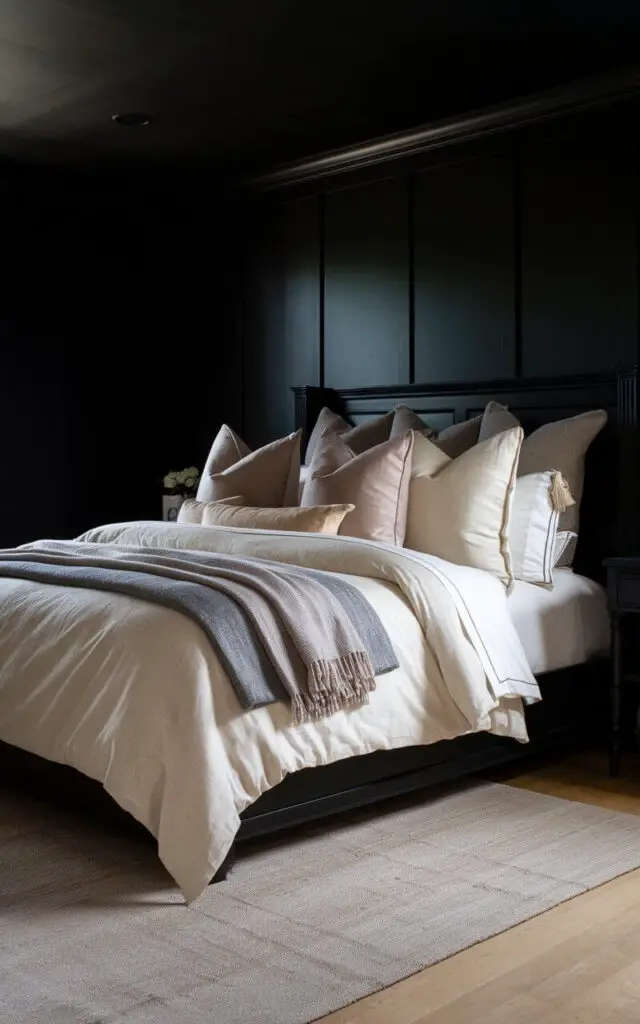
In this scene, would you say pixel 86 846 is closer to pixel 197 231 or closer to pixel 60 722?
pixel 60 722

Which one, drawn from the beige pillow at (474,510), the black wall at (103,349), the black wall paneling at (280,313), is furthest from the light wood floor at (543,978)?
the black wall at (103,349)

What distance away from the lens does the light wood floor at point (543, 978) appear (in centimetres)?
221

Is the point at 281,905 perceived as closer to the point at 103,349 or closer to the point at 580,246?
the point at 580,246

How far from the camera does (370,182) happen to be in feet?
17.5

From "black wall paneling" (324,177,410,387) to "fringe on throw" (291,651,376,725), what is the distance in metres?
2.35

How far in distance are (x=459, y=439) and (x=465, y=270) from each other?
0.86 m

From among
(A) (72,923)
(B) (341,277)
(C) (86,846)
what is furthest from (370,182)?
(A) (72,923)

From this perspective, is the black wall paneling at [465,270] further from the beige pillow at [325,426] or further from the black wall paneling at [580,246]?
the beige pillow at [325,426]

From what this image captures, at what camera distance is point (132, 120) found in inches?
195

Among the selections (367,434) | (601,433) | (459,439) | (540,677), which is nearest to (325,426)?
(367,434)

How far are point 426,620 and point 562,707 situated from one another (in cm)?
91

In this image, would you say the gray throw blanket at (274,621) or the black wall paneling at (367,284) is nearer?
the gray throw blanket at (274,621)

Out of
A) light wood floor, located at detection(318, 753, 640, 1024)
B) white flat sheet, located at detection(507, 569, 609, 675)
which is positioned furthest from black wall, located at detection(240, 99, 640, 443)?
light wood floor, located at detection(318, 753, 640, 1024)

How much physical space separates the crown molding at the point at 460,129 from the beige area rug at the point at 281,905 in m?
2.72
